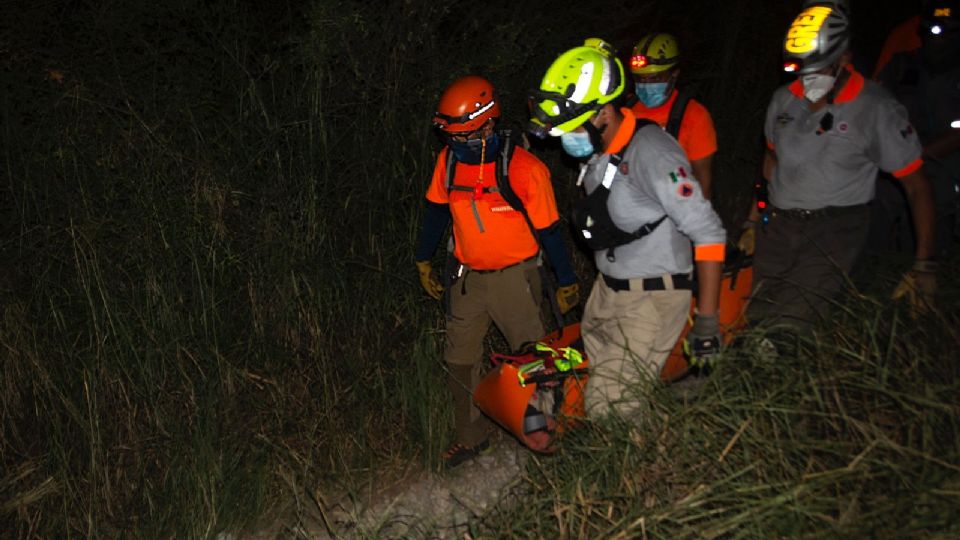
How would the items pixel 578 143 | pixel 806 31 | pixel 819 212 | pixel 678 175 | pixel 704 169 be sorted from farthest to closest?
pixel 704 169
pixel 819 212
pixel 806 31
pixel 578 143
pixel 678 175

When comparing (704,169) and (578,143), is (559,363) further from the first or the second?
(704,169)

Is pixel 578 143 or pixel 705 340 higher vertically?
pixel 578 143

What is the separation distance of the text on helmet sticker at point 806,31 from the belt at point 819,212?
70cm

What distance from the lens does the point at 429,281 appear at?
438 centimetres

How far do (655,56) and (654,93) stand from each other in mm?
210

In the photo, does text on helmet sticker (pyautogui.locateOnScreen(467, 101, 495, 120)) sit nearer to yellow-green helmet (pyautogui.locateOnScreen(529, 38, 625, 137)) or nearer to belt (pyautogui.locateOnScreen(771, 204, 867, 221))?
yellow-green helmet (pyautogui.locateOnScreen(529, 38, 625, 137))

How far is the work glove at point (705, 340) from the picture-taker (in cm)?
310

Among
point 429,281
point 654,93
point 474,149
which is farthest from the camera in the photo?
point 654,93

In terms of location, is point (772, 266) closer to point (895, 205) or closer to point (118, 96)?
point (895, 205)

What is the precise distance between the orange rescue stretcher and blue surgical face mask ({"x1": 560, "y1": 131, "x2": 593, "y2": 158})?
78 cm

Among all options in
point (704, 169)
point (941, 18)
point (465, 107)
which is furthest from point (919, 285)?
point (465, 107)

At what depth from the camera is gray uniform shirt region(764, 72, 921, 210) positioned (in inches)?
136

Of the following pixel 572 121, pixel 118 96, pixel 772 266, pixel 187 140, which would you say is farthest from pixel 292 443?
pixel 772 266

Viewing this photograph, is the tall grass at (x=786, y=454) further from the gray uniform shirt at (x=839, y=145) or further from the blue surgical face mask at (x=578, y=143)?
the blue surgical face mask at (x=578, y=143)
